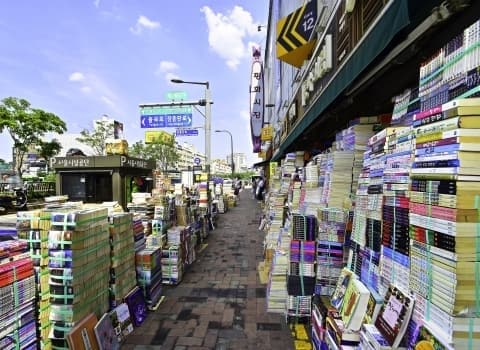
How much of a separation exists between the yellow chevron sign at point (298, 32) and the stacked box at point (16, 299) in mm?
5631

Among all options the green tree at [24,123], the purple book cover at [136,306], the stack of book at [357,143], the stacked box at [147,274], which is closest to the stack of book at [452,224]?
the stack of book at [357,143]

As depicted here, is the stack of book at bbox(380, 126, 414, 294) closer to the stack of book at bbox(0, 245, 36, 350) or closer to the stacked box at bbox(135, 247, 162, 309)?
the stack of book at bbox(0, 245, 36, 350)

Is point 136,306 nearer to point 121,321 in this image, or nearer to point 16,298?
point 121,321

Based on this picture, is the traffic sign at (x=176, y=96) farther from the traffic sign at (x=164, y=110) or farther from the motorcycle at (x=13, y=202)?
the motorcycle at (x=13, y=202)

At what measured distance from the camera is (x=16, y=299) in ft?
8.01

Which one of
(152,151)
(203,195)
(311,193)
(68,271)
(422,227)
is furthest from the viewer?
(152,151)

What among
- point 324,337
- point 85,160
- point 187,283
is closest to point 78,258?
point 324,337

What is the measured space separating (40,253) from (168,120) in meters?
8.95

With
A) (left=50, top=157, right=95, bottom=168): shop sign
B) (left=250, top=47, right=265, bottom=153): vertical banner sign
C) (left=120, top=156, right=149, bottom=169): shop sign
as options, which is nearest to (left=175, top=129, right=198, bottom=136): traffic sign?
(left=120, top=156, right=149, bottom=169): shop sign

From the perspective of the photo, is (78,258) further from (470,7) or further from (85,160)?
(85,160)

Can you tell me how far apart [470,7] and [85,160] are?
37.7ft

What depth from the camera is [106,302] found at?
361 centimetres

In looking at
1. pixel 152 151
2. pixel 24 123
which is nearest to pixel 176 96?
pixel 24 123

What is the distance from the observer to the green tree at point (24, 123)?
66.7ft
